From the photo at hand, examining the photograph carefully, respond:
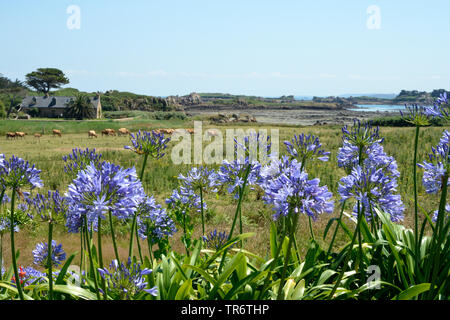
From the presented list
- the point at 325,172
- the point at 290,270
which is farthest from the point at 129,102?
the point at 290,270

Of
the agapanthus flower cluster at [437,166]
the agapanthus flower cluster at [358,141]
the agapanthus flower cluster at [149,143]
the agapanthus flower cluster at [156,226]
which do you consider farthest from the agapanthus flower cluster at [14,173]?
the agapanthus flower cluster at [437,166]

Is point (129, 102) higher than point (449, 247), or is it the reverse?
point (129, 102)

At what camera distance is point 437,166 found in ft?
8.87

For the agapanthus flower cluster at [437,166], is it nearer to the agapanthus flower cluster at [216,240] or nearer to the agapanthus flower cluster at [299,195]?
the agapanthus flower cluster at [299,195]

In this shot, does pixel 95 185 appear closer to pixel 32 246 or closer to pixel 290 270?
pixel 290 270

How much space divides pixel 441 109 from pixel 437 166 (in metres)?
0.61

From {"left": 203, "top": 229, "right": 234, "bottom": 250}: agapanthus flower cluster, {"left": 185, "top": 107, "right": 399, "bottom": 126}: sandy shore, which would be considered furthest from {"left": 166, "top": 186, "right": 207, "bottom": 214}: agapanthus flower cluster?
{"left": 185, "top": 107, "right": 399, "bottom": 126}: sandy shore

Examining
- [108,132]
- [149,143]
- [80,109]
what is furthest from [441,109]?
[80,109]

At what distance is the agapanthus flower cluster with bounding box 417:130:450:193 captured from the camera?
269 centimetres

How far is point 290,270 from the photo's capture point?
3873mm

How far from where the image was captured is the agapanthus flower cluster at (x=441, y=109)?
9.81 feet

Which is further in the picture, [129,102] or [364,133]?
[129,102]

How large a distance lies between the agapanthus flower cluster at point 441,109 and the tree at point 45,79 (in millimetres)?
103229
